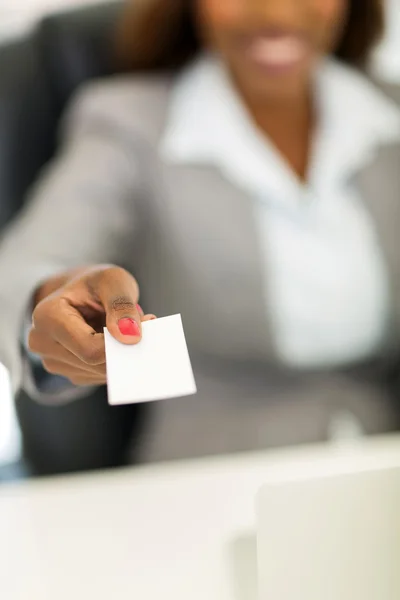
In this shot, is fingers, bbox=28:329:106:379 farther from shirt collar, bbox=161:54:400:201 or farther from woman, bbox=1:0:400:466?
shirt collar, bbox=161:54:400:201

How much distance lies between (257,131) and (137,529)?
1.41 ft

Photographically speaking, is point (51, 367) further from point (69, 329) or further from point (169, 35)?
point (169, 35)

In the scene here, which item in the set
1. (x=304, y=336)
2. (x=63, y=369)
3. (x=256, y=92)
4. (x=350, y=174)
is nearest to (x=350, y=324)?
(x=304, y=336)

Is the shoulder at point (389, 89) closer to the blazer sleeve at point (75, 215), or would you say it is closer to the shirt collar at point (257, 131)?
the shirt collar at point (257, 131)

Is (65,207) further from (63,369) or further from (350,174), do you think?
(350,174)

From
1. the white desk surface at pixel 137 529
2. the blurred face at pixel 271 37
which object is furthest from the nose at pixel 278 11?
the white desk surface at pixel 137 529

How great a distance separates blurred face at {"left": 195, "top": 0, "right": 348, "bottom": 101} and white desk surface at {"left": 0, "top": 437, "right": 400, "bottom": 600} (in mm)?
443

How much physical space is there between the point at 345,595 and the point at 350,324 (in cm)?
37

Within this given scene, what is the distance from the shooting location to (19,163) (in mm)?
564

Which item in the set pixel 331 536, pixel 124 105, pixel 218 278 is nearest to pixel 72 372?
pixel 331 536

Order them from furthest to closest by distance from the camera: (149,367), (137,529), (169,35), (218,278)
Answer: (169,35) < (218,278) < (137,529) < (149,367)

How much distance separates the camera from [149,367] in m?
0.16

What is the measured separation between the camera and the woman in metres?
0.50

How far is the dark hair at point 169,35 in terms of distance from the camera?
0.62 metres
